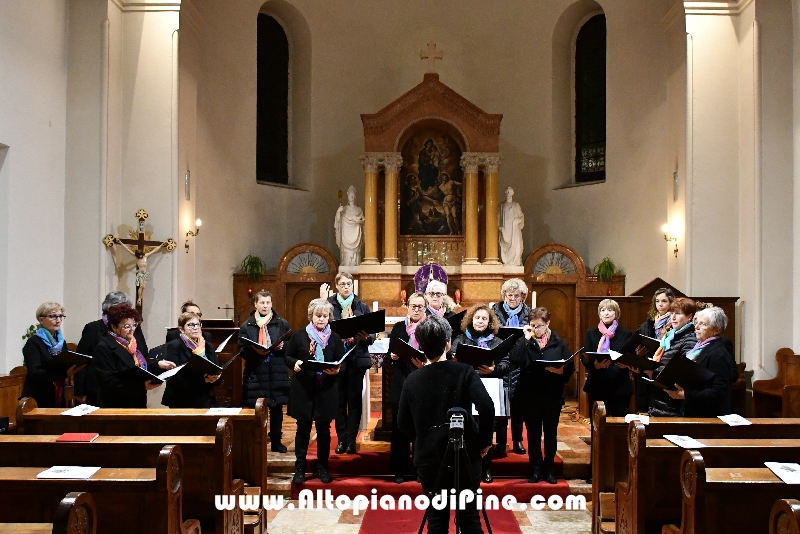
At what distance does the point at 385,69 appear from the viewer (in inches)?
586

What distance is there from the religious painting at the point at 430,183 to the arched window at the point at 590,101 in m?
2.35

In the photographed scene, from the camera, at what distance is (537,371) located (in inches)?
260

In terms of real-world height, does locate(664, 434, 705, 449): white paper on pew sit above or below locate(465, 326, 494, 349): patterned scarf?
below

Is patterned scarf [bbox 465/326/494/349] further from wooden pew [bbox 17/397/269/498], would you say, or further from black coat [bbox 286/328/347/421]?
wooden pew [bbox 17/397/269/498]

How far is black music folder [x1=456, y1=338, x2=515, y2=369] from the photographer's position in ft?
19.2

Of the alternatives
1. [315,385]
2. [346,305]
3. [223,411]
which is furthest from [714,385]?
[346,305]

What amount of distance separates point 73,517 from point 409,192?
36.2 ft

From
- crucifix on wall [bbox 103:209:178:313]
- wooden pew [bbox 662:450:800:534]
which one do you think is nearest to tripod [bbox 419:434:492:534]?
wooden pew [bbox 662:450:800:534]

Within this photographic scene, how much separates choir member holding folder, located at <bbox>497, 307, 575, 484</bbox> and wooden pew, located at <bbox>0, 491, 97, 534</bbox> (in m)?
3.90

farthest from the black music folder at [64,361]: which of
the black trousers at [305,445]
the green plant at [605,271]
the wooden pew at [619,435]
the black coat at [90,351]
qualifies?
the green plant at [605,271]

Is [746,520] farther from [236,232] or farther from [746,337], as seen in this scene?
[236,232]

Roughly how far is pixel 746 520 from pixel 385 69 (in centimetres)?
1215

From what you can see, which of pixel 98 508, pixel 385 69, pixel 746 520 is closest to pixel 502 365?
pixel 746 520

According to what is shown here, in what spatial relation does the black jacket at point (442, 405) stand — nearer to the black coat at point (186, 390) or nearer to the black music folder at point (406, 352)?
the black music folder at point (406, 352)
